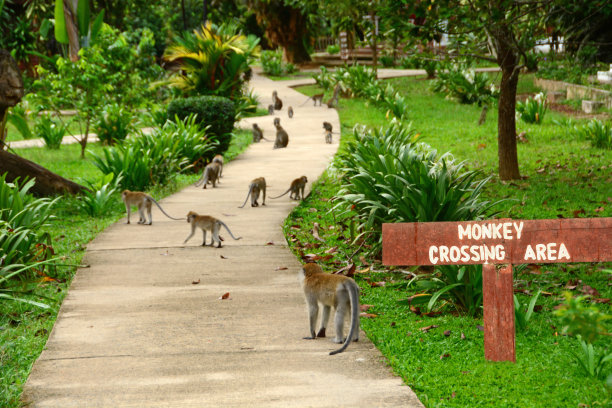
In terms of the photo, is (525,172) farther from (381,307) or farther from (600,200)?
(381,307)

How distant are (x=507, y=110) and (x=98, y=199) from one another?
6.76 metres

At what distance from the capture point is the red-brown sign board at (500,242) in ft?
17.0

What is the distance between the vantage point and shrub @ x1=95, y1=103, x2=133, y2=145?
20.4m

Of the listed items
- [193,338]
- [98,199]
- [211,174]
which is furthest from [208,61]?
[193,338]

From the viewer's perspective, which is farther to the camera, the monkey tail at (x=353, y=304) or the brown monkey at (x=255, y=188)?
the brown monkey at (x=255, y=188)

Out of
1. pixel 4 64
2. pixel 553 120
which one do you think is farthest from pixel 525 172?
pixel 4 64

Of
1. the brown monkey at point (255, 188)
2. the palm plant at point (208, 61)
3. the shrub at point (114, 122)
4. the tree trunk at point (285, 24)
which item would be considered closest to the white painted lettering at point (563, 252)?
the brown monkey at point (255, 188)

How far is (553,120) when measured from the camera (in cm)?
1964

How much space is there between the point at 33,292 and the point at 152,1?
4674cm

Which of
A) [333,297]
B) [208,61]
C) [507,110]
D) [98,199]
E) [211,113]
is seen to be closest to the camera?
[333,297]

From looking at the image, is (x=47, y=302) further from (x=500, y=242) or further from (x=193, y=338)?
(x=500, y=242)

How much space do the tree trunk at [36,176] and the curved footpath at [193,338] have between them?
2930mm

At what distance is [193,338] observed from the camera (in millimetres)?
6094

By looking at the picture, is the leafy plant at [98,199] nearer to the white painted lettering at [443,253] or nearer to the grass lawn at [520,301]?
the grass lawn at [520,301]
